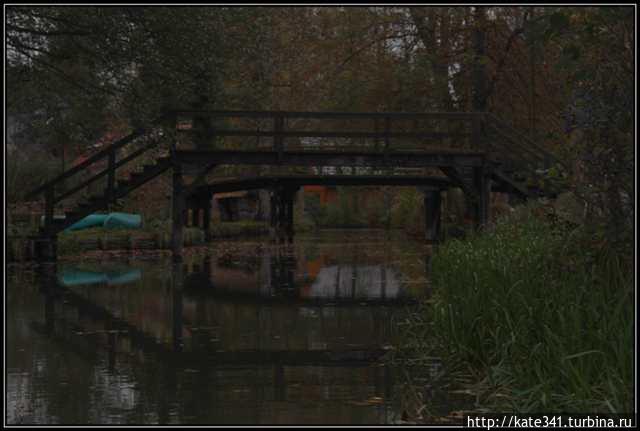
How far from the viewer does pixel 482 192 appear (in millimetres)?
27453

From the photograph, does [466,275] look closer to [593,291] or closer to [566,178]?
[566,178]

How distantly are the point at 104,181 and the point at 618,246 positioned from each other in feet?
128

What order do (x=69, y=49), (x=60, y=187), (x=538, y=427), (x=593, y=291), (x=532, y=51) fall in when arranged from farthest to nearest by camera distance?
(x=60, y=187) → (x=532, y=51) → (x=69, y=49) → (x=593, y=291) → (x=538, y=427)

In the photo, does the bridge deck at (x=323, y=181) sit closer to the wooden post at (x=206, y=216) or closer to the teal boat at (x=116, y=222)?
the wooden post at (x=206, y=216)

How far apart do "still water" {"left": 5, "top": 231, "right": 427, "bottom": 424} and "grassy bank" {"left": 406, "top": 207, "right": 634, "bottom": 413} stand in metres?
0.70

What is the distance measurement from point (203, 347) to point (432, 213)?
28812mm

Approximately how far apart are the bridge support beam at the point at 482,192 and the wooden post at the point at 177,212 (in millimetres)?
7424

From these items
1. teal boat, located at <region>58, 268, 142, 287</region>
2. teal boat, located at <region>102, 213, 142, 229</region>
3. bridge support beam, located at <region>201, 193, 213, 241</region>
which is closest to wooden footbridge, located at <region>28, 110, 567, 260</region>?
teal boat, located at <region>58, 268, 142, 287</region>

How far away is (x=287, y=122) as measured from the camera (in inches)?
1766

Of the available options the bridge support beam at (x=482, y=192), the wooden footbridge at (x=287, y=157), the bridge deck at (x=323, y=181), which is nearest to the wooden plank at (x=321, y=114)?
the wooden footbridge at (x=287, y=157)

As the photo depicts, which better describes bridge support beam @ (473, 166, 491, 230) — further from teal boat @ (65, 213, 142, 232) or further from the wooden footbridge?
teal boat @ (65, 213, 142, 232)

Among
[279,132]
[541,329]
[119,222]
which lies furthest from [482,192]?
[541,329]

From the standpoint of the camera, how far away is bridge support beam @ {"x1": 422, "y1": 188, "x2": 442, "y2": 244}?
38.5 m

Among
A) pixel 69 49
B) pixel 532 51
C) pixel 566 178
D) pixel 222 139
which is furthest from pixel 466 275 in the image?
pixel 222 139
